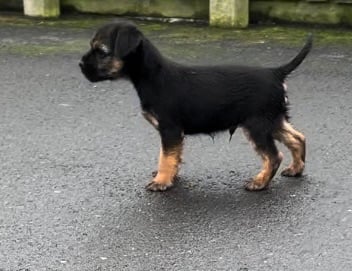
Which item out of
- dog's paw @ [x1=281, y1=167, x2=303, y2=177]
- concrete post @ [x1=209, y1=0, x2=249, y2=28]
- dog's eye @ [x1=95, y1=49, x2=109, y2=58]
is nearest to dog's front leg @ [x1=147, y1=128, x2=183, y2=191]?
dog's eye @ [x1=95, y1=49, x2=109, y2=58]

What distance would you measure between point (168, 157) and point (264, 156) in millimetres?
646

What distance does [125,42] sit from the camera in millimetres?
5543

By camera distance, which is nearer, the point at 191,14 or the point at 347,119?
the point at 347,119

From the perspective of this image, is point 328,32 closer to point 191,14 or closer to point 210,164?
point 191,14

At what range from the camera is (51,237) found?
16.3 feet

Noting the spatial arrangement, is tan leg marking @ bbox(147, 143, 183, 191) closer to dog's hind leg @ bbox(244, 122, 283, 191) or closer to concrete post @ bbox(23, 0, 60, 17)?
dog's hind leg @ bbox(244, 122, 283, 191)

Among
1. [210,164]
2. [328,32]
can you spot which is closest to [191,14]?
[328,32]

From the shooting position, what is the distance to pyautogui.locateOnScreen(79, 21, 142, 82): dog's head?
18.2ft

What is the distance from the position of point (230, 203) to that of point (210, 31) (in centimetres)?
521

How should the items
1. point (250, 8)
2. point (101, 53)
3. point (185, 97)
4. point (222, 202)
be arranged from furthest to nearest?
point (250, 8) < point (185, 97) < point (101, 53) < point (222, 202)

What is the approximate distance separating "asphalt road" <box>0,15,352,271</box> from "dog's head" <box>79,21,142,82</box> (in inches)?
30.9

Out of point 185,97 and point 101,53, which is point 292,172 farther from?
point 101,53

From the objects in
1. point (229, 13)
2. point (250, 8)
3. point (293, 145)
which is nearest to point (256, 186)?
point (293, 145)

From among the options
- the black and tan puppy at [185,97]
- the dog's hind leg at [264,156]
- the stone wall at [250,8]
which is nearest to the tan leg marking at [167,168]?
the black and tan puppy at [185,97]
